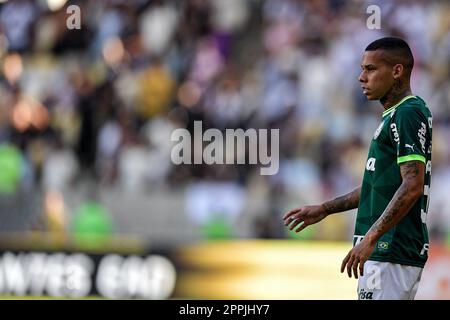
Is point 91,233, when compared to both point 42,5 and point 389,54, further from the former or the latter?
point 389,54

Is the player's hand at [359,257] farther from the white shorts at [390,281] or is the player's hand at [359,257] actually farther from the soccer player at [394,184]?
the white shorts at [390,281]

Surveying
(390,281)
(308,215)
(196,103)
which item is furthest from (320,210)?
(196,103)

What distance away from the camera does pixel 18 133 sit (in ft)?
39.5

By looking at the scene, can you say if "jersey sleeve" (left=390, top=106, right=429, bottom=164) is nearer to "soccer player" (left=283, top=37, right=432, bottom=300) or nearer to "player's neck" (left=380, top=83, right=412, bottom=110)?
"soccer player" (left=283, top=37, right=432, bottom=300)

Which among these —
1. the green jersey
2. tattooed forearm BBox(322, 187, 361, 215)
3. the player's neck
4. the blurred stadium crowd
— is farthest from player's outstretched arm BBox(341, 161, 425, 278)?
the blurred stadium crowd

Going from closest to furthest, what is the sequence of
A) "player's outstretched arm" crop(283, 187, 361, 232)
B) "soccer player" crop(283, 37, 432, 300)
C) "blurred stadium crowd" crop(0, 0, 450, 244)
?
"soccer player" crop(283, 37, 432, 300), "player's outstretched arm" crop(283, 187, 361, 232), "blurred stadium crowd" crop(0, 0, 450, 244)

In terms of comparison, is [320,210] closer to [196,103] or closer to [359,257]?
[359,257]

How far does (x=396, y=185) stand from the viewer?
4609mm

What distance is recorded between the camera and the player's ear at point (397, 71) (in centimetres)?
471

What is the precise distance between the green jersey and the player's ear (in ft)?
0.41

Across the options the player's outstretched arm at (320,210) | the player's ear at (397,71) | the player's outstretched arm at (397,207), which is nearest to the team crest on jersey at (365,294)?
the player's outstretched arm at (397,207)

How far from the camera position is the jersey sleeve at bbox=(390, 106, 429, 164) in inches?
175

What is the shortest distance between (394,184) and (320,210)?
628 millimetres
